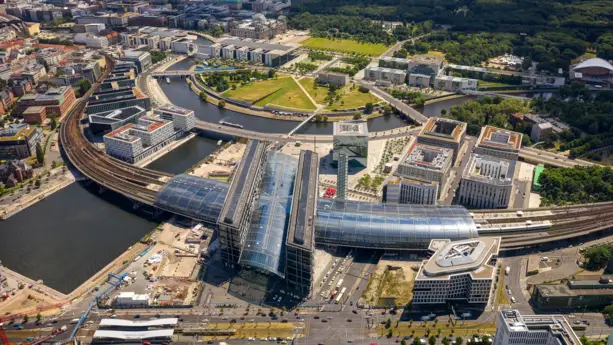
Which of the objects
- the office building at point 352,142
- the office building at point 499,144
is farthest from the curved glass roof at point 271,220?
the office building at point 499,144

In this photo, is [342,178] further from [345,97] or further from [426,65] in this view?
[426,65]

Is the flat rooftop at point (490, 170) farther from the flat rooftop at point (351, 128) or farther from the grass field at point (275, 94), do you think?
the grass field at point (275, 94)

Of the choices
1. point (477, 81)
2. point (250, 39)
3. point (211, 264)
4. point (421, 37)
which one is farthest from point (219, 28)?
point (211, 264)

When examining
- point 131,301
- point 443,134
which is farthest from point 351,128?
point 131,301

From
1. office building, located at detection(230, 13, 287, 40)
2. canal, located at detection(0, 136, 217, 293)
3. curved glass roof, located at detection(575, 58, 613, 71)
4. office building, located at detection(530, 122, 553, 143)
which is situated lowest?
canal, located at detection(0, 136, 217, 293)

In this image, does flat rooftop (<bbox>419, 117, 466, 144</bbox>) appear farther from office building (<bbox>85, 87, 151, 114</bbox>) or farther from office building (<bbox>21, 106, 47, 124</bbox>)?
office building (<bbox>21, 106, 47, 124</bbox>)

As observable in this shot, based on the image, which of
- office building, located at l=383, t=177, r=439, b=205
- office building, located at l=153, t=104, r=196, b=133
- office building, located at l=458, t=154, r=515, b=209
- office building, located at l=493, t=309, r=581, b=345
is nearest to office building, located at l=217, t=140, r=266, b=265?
office building, located at l=383, t=177, r=439, b=205

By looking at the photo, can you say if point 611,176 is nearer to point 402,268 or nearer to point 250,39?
point 402,268
